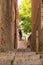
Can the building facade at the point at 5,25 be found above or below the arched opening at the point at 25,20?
above

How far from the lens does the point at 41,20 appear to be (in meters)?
10.3

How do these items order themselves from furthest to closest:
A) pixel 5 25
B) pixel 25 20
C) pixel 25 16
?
1. pixel 25 16
2. pixel 25 20
3. pixel 5 25

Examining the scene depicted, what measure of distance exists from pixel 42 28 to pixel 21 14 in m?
24.8

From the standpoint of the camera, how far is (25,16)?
33.4 meters

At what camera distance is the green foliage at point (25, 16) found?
3158cm

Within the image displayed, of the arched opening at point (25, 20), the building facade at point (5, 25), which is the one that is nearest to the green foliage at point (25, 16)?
the arched opening at point (25, 20)

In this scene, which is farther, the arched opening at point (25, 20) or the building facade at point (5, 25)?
the arched opening at point (25, 20)

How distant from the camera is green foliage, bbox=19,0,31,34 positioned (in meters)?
31.6

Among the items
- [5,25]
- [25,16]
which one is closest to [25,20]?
[25,16]

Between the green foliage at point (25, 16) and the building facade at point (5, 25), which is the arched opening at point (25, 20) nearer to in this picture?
the green foliage at point (25, 16)

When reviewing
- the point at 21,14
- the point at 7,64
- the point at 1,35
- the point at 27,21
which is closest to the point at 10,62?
the point at 7,64

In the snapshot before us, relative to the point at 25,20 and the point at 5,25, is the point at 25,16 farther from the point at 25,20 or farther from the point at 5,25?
the point at 5,25

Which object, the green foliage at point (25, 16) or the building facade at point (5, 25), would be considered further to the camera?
the green foliage at point (25, 16)

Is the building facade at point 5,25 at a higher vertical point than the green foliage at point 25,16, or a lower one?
higher
